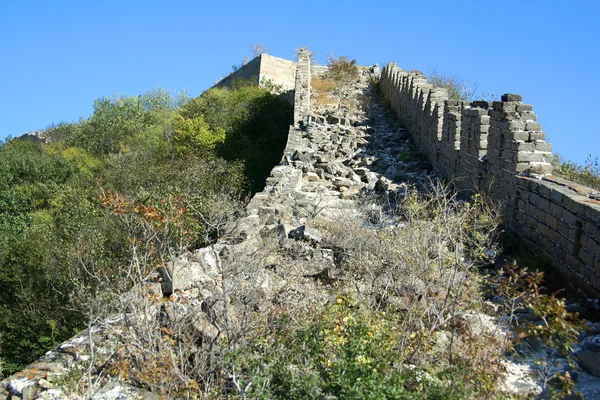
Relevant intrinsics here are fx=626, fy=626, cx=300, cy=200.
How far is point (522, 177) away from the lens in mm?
8898

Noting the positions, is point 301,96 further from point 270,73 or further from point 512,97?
point 512,97

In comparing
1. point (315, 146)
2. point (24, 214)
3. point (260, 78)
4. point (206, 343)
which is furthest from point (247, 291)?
point (260, 78)

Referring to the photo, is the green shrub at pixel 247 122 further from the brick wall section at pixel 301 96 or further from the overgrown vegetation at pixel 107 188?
the brick wall section at pixel 301 96

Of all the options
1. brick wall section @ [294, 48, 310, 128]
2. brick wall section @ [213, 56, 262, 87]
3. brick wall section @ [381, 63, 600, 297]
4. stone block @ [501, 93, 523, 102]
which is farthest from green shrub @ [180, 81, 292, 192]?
stone block @ [501, 93, 523, 102]

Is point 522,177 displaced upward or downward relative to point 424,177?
upward

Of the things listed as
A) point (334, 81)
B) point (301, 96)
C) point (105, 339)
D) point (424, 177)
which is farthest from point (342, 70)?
point (105, 339)

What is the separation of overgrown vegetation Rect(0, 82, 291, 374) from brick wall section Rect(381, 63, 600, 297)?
4107mm

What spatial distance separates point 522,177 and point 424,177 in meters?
4.66

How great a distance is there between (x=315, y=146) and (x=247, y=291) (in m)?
11.1

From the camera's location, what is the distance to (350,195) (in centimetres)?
1271

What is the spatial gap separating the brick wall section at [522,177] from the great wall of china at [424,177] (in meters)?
0.01

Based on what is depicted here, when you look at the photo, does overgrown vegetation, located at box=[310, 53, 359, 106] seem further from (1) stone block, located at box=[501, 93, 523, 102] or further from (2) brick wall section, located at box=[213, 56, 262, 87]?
(1) stone block, located at box=[501, 93, 523, 102]

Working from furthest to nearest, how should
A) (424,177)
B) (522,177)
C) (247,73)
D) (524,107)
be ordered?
1. (247,73)
2. (424,177)
3. (524,107)
4. (522,177)

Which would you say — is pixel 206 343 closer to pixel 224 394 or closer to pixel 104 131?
pixel 224 394
